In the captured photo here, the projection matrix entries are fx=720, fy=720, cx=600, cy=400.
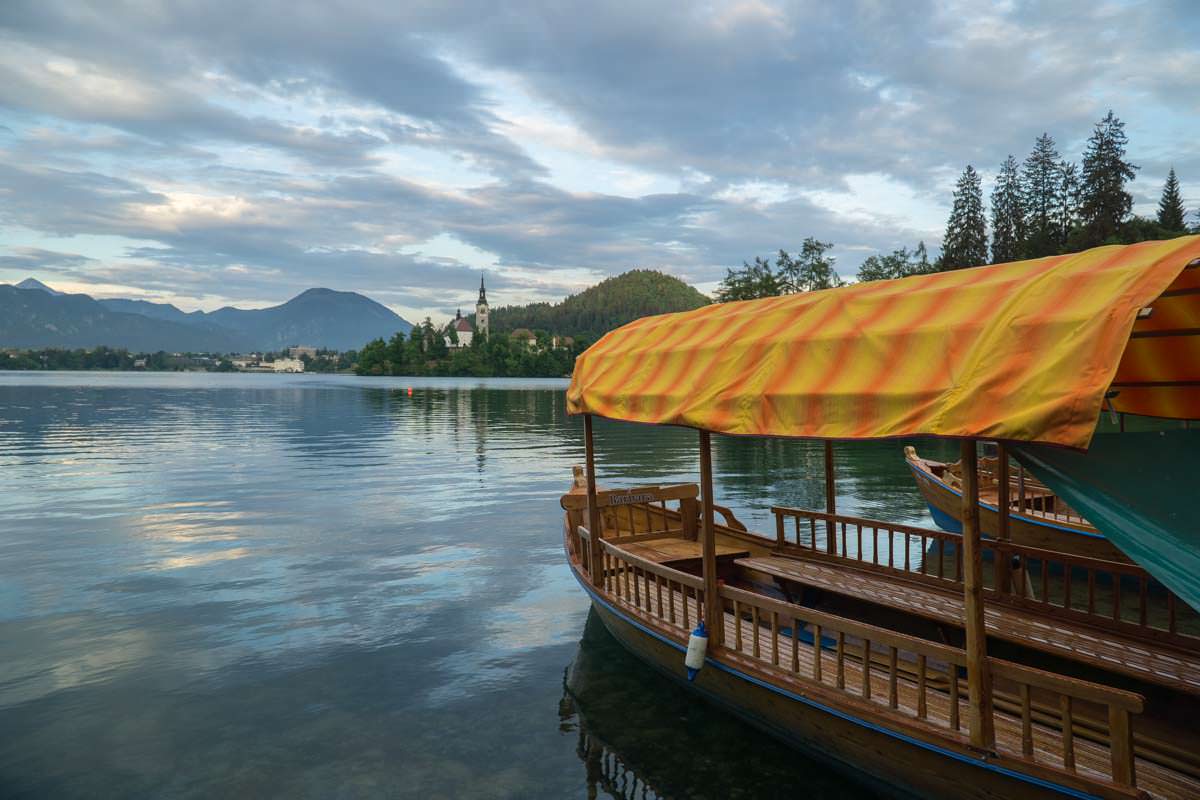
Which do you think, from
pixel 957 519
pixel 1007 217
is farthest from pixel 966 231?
pixel 957 519

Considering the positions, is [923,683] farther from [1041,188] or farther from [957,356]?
[1041,188]

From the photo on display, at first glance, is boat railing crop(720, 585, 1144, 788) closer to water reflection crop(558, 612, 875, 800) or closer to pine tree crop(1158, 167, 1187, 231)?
water reflection crop(558, 612, 875, 800)

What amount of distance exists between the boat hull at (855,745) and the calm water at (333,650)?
50 cm

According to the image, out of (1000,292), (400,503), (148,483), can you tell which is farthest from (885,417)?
(148,483)

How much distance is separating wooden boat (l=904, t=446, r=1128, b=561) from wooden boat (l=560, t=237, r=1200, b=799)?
2675mm

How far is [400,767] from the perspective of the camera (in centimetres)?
711

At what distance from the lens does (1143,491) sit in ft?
14.6

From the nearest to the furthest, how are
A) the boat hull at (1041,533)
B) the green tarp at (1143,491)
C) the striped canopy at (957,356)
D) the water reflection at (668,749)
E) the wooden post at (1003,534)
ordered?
the striped canopy at (957,356)
the green tarp at (1143,491)
the water reflection at (668,749)
the wooden post at (1003,534)
the boat hull at (1041,533)

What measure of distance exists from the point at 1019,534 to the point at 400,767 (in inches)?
423

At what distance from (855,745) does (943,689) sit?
3.64ft

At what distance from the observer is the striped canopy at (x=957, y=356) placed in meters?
4.05

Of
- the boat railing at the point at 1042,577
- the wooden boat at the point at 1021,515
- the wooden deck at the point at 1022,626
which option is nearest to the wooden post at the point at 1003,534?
the boat railing at the point at 1042,577

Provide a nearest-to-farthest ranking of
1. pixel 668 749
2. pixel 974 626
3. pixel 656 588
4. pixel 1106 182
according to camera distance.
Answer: pixel 974 626, pixel 668 749, pixel 656 588, pixel 1106 182

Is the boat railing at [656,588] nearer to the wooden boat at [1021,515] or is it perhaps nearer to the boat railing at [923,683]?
the boat railing at [923,683]
